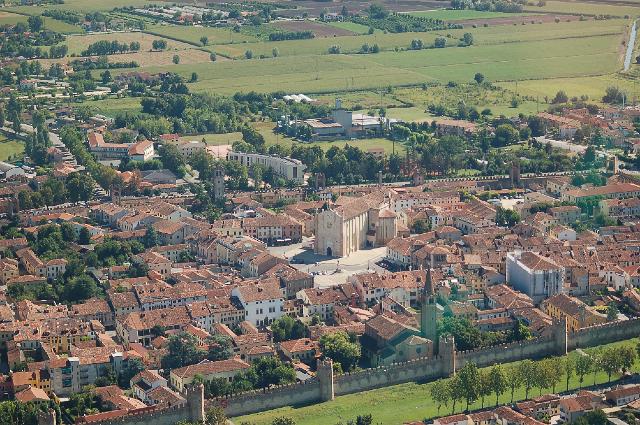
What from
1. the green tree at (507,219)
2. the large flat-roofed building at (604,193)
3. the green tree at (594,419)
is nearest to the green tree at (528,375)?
the green tree at (594,419)

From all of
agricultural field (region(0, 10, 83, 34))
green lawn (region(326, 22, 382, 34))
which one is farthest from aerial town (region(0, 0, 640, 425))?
green lawn (region(326, 22, 382, 34))

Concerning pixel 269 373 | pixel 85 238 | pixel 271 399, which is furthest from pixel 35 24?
pixel 271 399

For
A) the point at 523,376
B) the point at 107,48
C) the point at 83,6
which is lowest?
the point at 83,6

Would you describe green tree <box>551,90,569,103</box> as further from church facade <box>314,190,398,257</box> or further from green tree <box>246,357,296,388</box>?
green tree <box>246,357,296,388</box>

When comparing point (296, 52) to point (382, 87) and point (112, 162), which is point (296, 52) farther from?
point (112, 162)

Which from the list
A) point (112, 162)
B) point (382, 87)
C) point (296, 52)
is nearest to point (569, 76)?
point (382, 87)

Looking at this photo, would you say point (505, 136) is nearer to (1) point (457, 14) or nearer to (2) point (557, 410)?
(2) point (557, 410)
